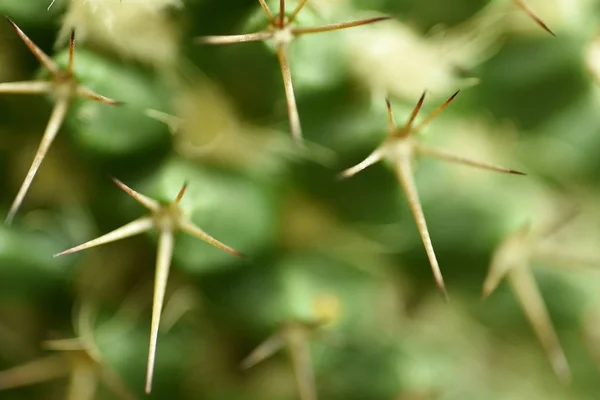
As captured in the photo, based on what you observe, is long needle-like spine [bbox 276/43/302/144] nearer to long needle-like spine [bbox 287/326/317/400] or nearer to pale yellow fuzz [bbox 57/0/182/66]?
pale yellow fuzz [bbox 57/0/182/66]

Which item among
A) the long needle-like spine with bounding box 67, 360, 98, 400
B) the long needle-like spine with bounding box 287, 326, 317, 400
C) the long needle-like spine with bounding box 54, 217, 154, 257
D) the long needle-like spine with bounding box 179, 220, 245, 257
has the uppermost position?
the long needle-like spine with bounding box 54, 217, 154, 257

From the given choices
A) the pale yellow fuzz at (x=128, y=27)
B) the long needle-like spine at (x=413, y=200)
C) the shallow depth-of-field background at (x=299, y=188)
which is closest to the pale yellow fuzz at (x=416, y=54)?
the shallow depth-of-field background at (x=299, y=188)

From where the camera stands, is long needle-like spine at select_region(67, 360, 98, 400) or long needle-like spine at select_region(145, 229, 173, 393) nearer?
long needle-like spine at select_region(145, 229, 173, 393)

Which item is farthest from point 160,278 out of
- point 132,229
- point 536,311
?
point 536,311

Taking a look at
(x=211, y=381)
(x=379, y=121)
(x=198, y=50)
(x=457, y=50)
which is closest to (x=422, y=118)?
(x=379, y=121)

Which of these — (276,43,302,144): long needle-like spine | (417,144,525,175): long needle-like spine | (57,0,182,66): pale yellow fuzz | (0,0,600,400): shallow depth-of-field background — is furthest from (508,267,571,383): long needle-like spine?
(57,0,182,66): pale yellow fuzz

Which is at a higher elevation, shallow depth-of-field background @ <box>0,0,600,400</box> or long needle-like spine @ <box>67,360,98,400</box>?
shallow depth-of-field background @ <box>0,0,600,400</box>

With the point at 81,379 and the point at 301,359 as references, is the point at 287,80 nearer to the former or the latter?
the point at 301,359
